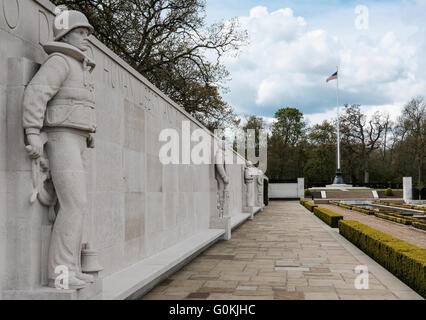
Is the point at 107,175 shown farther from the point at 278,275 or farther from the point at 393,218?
the point at 393,218

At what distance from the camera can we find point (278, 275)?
635cm

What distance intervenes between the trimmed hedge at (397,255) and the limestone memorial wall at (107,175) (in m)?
3.17

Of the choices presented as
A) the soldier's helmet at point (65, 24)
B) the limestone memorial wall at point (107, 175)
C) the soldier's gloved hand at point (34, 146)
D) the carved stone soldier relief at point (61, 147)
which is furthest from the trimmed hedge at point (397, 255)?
the soldier's helmet at point (65, 24)

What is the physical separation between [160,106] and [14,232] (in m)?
4.33

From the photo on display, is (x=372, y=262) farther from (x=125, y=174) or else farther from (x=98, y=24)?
(x=98, y=24)

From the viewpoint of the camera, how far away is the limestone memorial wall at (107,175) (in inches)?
129

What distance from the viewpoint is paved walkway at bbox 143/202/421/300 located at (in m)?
5.20

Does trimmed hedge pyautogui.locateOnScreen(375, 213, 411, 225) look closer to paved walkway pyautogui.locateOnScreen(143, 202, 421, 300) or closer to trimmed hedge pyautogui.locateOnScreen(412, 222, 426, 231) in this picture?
trimmed hedge pyautogui.locateOnScreen(412, 222, 426, 231)

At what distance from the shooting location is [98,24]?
1672 cm

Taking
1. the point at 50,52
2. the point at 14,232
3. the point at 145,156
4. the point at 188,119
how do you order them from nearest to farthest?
the point at 14,232 < the point at 50,52 < the point at 145,156 < the point at 188,119

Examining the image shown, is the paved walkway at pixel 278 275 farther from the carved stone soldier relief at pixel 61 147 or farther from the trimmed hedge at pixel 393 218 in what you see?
the trimmed hedge at pixel 393 218

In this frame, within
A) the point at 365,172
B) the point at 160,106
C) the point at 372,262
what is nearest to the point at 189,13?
the point at 160,106

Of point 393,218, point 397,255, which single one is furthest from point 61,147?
point 393,218

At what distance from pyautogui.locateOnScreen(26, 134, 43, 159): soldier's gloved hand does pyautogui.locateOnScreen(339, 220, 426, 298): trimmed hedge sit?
439 cm
